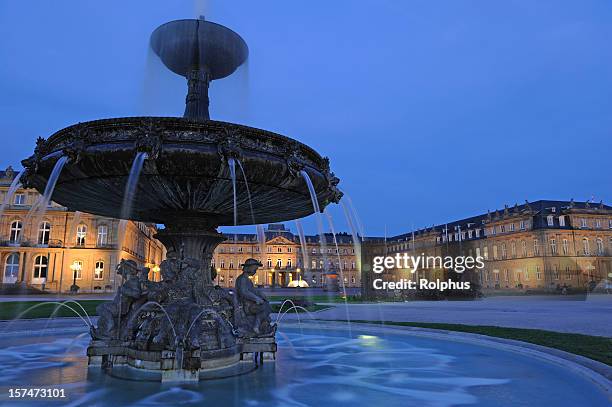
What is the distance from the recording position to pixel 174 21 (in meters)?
7.88

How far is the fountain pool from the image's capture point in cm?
496

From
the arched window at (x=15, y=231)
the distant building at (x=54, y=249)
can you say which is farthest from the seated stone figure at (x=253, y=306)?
the arched window at (x=15, y=231)

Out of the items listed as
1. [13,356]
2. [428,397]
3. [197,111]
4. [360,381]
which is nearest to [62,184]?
[197,111]

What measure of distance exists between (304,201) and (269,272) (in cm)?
10220

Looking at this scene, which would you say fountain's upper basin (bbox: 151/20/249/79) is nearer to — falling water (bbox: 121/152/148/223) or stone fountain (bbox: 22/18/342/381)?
stone fountain (bbox: 22/18/342/381)

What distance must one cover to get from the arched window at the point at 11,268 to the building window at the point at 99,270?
8624 mm

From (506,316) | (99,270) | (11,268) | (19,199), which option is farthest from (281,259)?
(506,316)

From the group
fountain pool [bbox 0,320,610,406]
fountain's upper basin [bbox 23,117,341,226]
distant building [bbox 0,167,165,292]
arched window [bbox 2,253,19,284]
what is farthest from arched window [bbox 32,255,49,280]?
fountain's upper basin [bbox 23,117,341,226]

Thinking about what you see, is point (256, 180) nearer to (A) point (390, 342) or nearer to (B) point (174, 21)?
(B) point (174, 21)

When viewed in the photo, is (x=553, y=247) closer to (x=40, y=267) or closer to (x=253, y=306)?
(x=253, y=306)

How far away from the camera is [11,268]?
50.2 meters

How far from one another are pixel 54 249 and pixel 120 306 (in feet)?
172

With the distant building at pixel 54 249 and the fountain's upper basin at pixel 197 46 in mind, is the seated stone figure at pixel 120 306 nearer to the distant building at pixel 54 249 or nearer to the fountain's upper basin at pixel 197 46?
the fountain's upper basin at pixel 197 46

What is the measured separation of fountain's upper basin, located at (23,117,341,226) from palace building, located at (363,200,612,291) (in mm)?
54513
